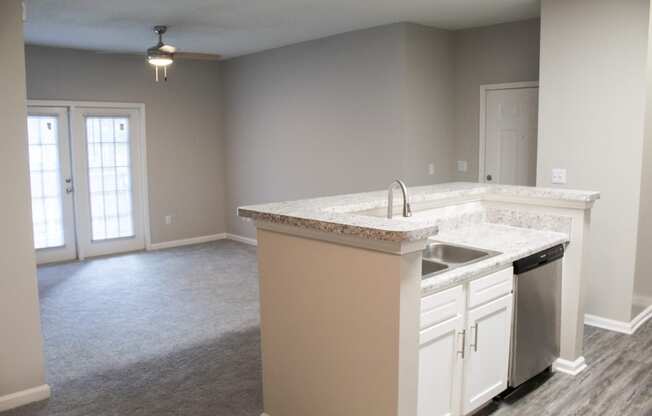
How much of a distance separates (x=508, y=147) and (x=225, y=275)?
10.4 feet

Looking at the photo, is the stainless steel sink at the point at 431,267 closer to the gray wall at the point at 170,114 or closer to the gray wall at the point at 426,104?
the gray wall at the point at 426,104

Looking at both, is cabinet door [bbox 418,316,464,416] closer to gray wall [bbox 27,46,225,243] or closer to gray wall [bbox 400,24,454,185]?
gray wall [bbox 400,24,454,185]

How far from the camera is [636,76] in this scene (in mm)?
3869

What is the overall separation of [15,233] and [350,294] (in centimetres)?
192

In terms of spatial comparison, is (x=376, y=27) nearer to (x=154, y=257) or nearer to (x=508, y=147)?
(x=508, y=147)

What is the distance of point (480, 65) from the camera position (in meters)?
5.48

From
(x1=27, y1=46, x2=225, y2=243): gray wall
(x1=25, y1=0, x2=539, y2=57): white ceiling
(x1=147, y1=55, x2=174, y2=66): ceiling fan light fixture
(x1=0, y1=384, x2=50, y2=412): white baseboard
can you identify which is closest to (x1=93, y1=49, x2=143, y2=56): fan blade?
(x1=27, y1=46, x2=225, y2=243): gray wall

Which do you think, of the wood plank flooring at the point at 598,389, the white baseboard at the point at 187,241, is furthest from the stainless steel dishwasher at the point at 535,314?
the white baseboard at the point at 187,241

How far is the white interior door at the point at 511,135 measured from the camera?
5157 millimetres

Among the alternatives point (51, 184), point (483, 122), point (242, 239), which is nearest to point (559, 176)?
point (483, 122)

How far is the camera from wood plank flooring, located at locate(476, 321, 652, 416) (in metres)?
2.91

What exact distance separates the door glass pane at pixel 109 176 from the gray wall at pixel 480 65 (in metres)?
4.19

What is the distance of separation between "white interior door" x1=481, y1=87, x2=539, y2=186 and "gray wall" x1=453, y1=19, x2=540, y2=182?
0.37ft

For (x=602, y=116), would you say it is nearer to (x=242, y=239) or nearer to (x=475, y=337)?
(x=475, y=337)
